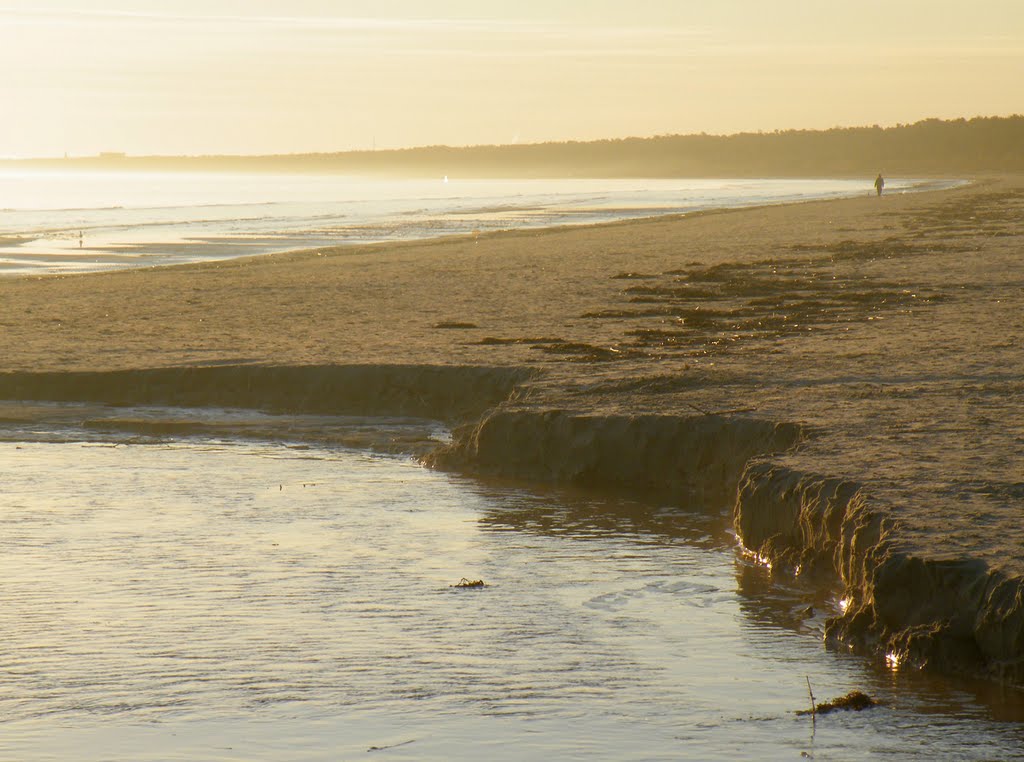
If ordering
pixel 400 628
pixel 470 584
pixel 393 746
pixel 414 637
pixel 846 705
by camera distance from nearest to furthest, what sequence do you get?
pixel 393 746 < pixel 846 705 < pixel 414 637 < pixel 400 628 < pixel 470 584

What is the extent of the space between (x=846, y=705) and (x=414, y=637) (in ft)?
7.11

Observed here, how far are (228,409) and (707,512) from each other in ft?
18.4

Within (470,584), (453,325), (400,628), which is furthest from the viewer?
(453,325)

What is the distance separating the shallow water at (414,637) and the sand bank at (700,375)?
0.41 m

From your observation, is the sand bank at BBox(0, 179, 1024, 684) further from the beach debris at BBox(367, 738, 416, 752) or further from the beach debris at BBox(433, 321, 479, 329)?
the beach debris at BBox(367, 738, 416, 752)

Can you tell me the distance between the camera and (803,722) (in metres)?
5.89

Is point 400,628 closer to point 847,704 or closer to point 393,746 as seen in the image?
point 393,746

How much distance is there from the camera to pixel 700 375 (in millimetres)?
12227

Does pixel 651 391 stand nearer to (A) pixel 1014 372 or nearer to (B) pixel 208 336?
(A) pixel 1014 372

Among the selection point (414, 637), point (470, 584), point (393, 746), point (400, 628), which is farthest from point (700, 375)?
point (393, 746)

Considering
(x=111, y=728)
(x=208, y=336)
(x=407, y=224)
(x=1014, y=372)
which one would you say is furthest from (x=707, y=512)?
(x=407, y=224)

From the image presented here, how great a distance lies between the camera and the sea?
18.9ft

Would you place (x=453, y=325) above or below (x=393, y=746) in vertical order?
above

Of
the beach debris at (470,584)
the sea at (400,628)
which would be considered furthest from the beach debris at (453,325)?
the beach debris at (470,584)
